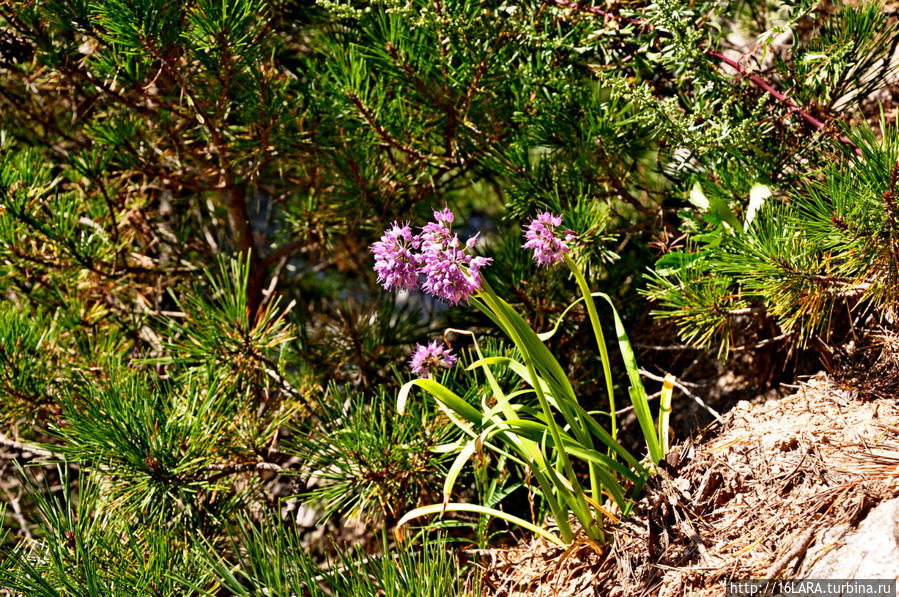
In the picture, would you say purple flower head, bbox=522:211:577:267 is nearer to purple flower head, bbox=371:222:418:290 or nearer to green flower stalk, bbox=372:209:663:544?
green flower stalk, bbox=372:209:663:544

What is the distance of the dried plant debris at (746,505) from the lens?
914 mm

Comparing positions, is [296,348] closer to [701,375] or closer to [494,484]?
[494,484]

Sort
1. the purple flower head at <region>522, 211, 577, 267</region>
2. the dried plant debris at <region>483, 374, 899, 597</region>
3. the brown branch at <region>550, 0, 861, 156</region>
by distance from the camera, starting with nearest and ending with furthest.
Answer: the dried plant debris at <region>483, 374, 899, 597</region> → the purple flower head at <region>522, 211, 577, 267</region> → the brown branch at <region>550, 0, 861, 156</region>

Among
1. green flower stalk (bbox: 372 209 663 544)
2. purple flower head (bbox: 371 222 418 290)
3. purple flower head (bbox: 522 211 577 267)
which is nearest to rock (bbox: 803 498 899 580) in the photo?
green flower stalk (bbox: 372 209 663 544)

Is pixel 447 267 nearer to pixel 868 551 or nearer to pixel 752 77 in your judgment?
pixel 868 551

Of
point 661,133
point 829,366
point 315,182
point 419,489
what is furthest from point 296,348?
point 829,366

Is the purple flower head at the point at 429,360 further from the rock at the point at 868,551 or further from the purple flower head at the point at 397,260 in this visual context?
the rock at the point at 868,551

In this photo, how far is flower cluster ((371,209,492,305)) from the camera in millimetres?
874

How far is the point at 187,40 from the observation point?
4.27 ft

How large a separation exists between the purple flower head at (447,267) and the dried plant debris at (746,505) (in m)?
0.45

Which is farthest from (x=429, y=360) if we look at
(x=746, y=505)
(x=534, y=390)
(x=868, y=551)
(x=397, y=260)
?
(x=868, y=551)

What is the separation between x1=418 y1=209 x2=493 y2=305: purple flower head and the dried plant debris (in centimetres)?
45

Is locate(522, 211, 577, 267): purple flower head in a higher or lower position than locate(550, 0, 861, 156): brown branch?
lower

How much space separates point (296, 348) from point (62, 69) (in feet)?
2.40
